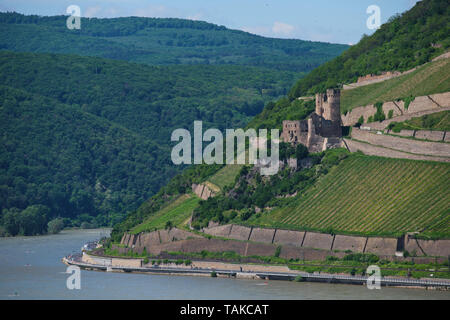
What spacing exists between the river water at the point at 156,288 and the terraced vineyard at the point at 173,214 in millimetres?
9447

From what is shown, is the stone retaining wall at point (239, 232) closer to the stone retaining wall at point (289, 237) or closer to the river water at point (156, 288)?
the stone retaining wall at point (289, 237)

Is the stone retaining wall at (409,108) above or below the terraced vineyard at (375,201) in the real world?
above

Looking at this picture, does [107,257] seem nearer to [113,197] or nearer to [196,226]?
[196,226]

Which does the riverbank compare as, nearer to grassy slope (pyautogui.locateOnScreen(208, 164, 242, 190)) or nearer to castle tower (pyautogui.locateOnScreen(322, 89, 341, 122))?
grassy slope (pyautogui.locateOnScreen(208, 164, 242, 190))

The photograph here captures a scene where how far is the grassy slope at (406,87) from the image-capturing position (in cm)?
9550

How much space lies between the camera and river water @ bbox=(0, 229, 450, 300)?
71188mm

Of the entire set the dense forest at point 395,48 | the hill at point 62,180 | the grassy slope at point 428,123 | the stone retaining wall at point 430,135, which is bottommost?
the hill at point 62,180

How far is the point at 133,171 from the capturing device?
196 metres

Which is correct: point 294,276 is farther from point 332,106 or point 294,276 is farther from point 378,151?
point 332,106

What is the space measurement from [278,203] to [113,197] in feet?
305

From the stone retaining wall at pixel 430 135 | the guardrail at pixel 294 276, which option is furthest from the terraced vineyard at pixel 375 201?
the guardrail at pixel 294 276

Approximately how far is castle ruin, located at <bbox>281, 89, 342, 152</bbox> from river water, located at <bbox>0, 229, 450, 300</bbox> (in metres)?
17.0

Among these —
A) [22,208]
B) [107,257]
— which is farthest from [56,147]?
[107,257]

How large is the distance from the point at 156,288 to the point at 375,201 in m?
17.4
